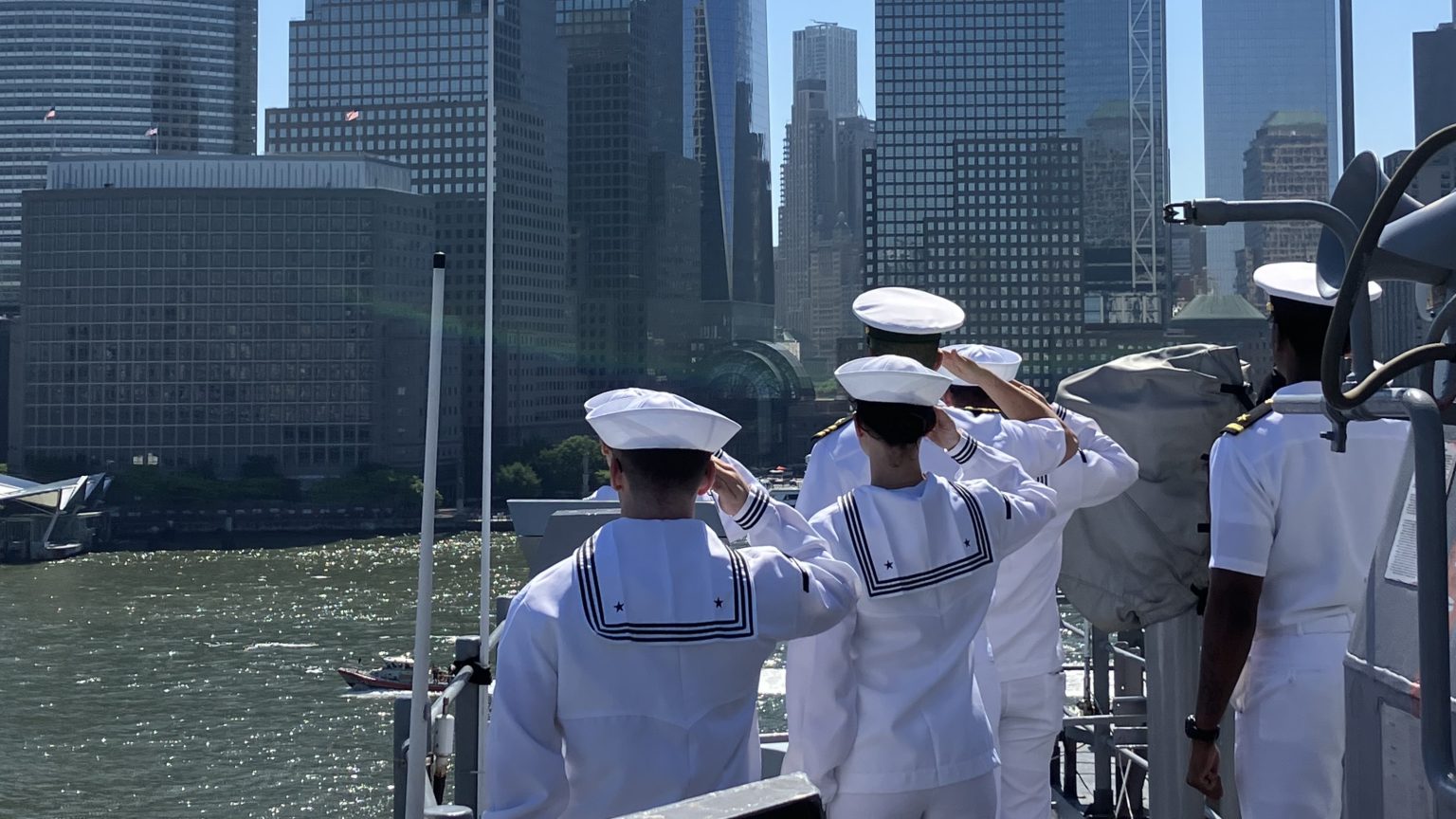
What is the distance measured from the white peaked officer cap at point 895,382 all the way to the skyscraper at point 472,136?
82481mm

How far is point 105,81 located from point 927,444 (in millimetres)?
107189

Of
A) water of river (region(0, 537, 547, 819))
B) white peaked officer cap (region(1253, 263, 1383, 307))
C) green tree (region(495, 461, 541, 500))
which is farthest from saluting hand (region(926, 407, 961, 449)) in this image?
green tree (region(495, 461, 541, 500))

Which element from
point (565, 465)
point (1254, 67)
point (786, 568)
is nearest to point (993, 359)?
point (786, 568)

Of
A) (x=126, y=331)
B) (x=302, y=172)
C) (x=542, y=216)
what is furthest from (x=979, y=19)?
(x=126, y=331)

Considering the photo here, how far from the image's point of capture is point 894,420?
303 cm

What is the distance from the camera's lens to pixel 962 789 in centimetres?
305

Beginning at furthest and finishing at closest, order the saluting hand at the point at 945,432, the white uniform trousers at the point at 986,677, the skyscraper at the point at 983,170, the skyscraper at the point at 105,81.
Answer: the skyscraper at the point at 983,170, the skyscraper at the point at 105,81, the white uniform trousers at the point at 986,677, the saluting hand at the point at 945,432

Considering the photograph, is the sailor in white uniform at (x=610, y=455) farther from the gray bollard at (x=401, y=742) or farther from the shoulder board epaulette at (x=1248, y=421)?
the shoulder board epaulette at (x=1248, y=421)

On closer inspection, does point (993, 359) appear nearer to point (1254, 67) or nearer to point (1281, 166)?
point (1281, 166)

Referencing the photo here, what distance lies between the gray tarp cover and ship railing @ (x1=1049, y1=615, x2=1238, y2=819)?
0.18m

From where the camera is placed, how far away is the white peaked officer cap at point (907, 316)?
3539 mm

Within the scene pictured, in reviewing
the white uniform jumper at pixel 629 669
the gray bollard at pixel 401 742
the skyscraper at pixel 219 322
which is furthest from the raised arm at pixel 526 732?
the skyscraper at pixel 219 322

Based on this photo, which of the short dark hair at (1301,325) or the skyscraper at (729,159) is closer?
the short dark hair at (1301,325)

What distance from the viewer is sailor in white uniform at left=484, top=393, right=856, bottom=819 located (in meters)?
2.41
